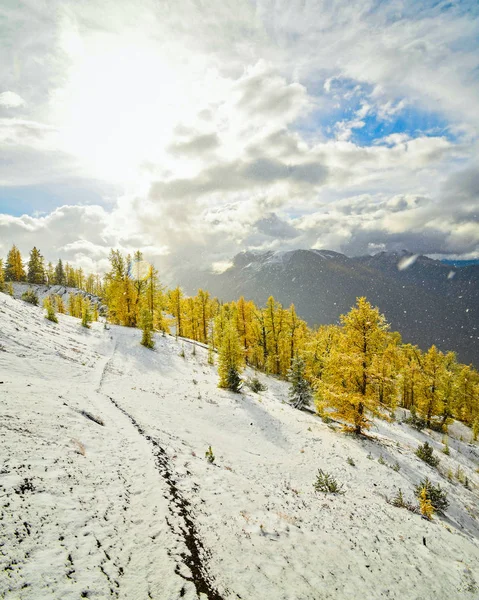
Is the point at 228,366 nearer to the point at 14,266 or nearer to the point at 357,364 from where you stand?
the point at 357,364

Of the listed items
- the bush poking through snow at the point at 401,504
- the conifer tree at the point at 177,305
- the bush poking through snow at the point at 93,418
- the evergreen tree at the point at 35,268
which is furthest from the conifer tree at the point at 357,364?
the evergreen tree at the point at 35,268

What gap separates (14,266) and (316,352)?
10708cm

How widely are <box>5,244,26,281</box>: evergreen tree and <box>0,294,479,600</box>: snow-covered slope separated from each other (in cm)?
10209

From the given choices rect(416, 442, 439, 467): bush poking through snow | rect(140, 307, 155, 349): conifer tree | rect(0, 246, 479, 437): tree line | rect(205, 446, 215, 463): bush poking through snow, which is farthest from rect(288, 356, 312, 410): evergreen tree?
rect(205, 446, 215, 463): bush poking through snow

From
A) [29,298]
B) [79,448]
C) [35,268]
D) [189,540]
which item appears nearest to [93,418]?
[79,448]

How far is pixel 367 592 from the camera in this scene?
641 cm

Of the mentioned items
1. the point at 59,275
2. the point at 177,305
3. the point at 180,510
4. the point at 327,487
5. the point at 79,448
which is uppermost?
the point at 59,275

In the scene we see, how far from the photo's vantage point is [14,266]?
95.8m

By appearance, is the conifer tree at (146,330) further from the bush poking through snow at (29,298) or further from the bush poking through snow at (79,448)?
the bush poking through snow at (79,448)

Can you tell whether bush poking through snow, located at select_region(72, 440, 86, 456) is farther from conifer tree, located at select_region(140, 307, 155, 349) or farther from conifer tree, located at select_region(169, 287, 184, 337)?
conifer tree, located at select_region(169, 287, 184, 337)

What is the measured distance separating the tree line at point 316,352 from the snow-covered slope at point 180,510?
5.22 m

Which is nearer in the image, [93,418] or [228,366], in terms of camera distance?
[93,418]

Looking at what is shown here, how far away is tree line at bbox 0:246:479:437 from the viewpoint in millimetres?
20000

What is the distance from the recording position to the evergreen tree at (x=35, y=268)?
9594cm
